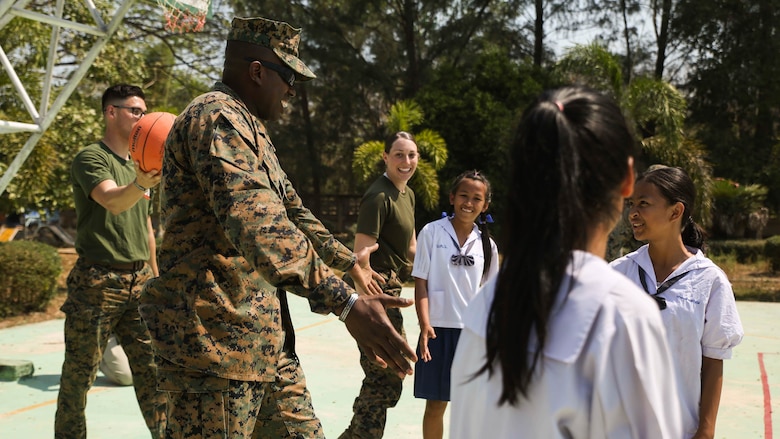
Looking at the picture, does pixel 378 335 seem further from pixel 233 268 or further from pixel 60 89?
pixel 60 89

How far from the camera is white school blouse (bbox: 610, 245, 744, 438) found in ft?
9.81

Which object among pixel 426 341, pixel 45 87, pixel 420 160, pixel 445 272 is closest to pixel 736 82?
pixel 420 160

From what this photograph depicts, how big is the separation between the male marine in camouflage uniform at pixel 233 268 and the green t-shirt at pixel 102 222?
210 centimetres

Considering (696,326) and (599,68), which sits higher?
(599,68)

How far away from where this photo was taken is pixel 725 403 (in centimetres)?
667

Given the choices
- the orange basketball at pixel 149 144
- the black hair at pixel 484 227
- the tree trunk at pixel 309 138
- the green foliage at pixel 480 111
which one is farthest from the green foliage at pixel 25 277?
the tree trunk at pixel 309 138

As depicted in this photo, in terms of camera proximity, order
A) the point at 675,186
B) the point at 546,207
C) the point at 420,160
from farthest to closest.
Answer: the point at 420,160
the point at 675,186
the point at 546,207

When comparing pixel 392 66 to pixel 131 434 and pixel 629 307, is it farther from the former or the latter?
pixel 629 307

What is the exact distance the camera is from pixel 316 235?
366cm

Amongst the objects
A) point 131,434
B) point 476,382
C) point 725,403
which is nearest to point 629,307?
point 476,382

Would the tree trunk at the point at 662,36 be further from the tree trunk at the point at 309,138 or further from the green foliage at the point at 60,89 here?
the green foliage at the point at 60,89

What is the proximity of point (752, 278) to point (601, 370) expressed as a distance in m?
19.1

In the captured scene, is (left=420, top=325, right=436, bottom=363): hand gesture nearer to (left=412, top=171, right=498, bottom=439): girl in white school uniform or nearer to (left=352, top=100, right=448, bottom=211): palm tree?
(left=412, top=171, right=498, bottom=439): girl in white school uniform

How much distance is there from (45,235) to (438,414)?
26221mm
